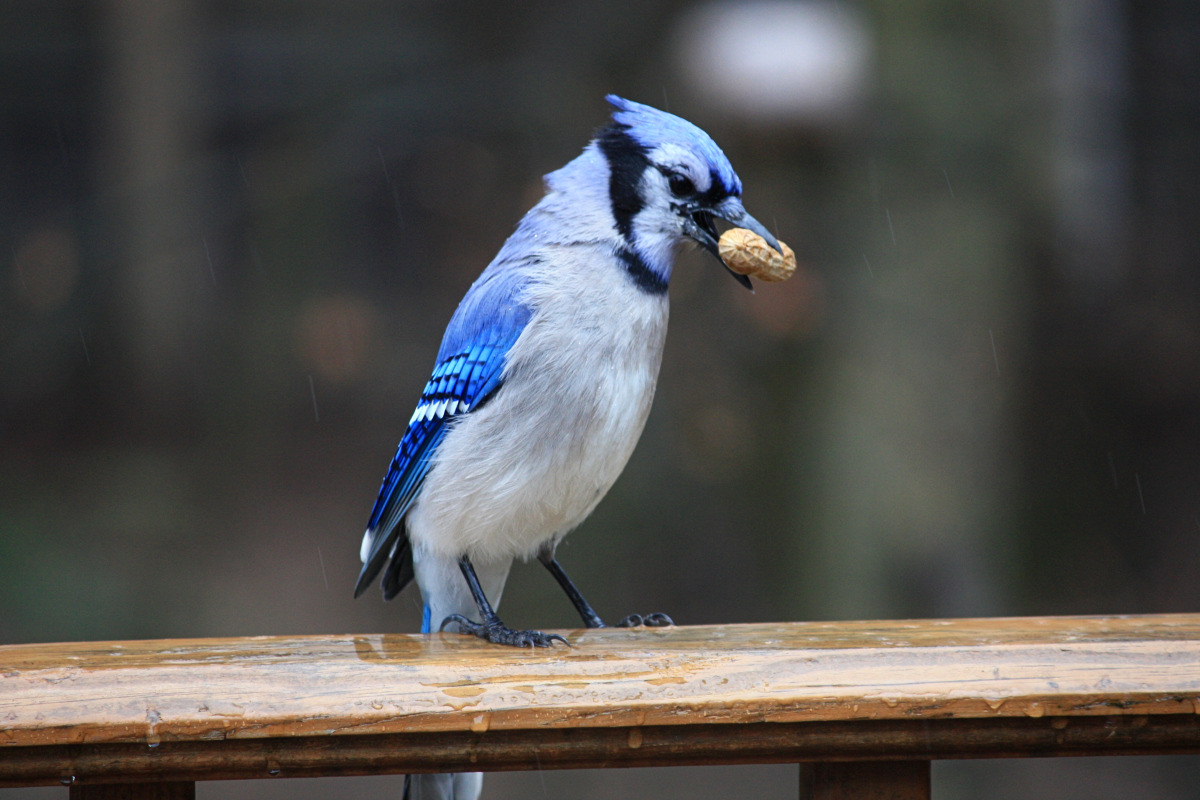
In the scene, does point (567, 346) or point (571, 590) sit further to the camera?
point (571, 590)

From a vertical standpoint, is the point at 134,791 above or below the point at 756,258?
below

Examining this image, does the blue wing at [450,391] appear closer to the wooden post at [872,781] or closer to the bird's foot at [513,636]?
the bird's foot at [513,636]

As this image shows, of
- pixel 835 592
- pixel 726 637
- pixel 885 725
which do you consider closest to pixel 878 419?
Result: pixel 835 592

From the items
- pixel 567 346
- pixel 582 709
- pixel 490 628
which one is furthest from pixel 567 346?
pixel 582 709

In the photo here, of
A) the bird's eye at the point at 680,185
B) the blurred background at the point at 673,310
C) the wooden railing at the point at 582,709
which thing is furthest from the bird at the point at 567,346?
the blurred background at the point at 673,310

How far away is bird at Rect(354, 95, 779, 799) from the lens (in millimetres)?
1497

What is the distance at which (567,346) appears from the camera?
4.94ft

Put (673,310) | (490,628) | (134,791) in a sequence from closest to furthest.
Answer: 1. (134,791)
2. (490,628)
3. (673,310)

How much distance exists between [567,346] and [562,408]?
0.28 ft

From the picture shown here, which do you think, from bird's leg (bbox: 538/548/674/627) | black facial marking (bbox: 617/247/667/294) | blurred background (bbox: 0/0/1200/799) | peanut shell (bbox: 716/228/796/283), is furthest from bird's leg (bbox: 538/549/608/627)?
blurred background (bbox: 0/0/1200/799)

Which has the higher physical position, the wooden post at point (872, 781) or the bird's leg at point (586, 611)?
the bird's leg at point (586, 611)

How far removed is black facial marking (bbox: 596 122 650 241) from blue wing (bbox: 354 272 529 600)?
0.19m

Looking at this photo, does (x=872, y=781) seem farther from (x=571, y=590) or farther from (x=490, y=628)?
(x=571, y=590)

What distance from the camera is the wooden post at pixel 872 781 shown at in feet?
3.47
